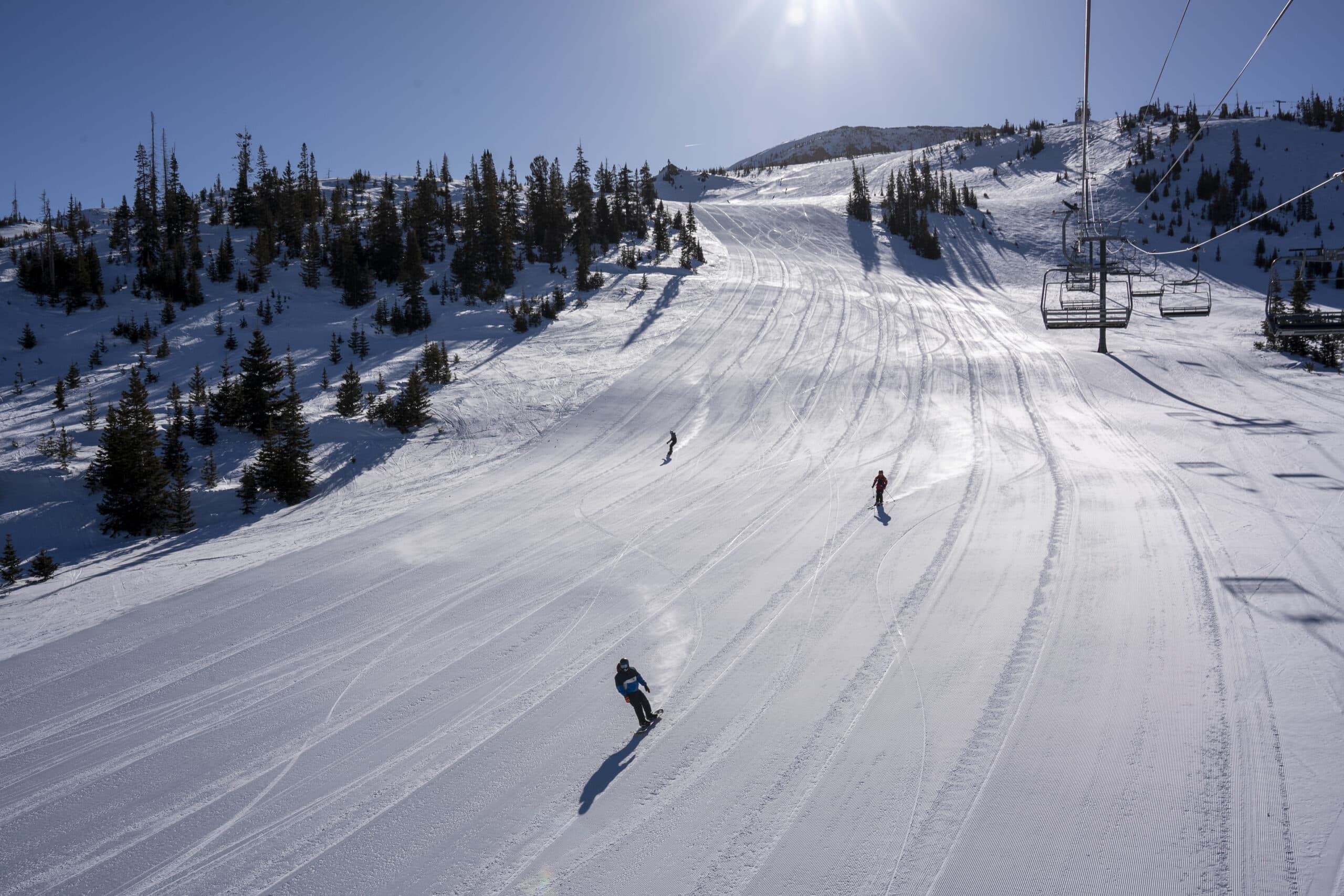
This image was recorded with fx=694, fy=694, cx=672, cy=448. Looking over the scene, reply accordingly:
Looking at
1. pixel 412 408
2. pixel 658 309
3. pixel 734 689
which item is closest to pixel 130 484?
pixel 412 408

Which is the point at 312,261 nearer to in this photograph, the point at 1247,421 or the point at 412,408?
the point at 412,408

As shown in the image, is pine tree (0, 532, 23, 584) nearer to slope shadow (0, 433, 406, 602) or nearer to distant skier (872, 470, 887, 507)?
slope shadow (0, 433, 406, 602)

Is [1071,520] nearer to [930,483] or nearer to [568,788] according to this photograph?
[930,483]

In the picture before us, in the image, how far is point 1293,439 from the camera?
20.7m

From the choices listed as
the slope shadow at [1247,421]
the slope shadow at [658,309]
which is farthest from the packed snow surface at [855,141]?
the slope shadow at [1247,421]

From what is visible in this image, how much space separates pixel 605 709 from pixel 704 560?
5.63 metres

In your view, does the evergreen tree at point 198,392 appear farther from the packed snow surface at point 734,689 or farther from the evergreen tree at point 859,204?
the evergreen tree at point 859,204

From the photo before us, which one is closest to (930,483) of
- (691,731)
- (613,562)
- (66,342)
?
(613,562)

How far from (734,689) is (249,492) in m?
16.0

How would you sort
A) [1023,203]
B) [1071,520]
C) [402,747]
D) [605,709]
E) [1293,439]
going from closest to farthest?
1. [402,747]
2. [605,709]
3. [1071,520]
4. [1293,439]
5. [1023,203]

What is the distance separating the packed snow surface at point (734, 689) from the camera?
653 centimetres

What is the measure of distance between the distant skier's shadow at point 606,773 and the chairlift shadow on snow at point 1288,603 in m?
9.26

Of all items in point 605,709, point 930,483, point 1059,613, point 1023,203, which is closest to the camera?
point 605,709

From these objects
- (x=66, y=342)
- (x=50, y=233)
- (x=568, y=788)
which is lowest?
(x=568, y=788)
